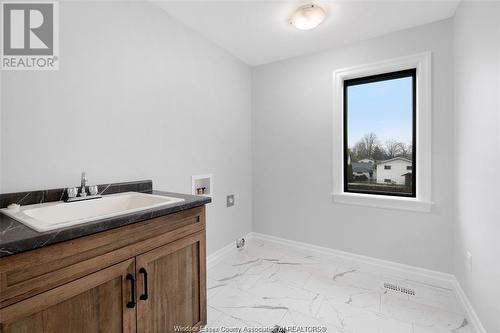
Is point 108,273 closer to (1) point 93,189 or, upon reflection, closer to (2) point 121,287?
(2) point 121,287

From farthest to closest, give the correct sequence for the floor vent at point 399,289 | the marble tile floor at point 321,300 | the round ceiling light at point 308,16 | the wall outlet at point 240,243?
the wall outlet at point 240,243, the floor vent at point 399,289, the round ceiling light at point 308,16, the marble tile floor at point 321,300

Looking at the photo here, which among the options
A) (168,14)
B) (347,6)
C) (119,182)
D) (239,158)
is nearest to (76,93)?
(119,182)

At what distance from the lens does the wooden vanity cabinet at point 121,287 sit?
82cm

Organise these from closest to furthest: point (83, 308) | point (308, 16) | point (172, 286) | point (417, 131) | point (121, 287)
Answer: point (83, 308) → point (121, 287) → point (172, 286) → point (308, 16) → point (417, 131)

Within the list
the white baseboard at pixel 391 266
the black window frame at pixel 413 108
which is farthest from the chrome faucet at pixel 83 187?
the black window frame at pixel 413 108

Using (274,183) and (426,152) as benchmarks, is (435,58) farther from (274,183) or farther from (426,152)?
(274,183)

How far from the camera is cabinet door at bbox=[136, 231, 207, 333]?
1188mm

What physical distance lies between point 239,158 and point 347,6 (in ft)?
6.07

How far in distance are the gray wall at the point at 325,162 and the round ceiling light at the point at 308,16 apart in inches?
30.0

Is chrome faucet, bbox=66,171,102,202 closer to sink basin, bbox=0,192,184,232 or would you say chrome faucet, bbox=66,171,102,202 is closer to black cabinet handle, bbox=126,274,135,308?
sink basin, bbox=0,192,184,232

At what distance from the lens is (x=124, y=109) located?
1791mm
